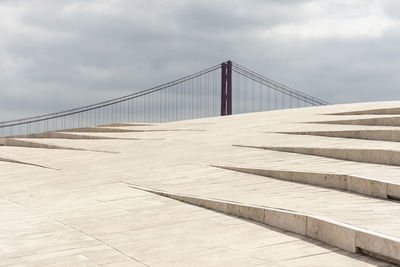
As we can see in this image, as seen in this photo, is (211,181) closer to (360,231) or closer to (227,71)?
(360,231)

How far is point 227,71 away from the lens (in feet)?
116

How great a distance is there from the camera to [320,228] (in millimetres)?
4727

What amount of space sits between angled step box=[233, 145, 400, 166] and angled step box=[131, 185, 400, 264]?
9.97 ft

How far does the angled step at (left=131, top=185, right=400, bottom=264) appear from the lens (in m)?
3.99

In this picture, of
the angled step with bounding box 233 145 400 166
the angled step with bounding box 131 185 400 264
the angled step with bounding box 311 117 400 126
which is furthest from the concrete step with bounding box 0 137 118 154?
the angled step with bounding box 131 185 400 264

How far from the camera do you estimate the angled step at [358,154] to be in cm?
786

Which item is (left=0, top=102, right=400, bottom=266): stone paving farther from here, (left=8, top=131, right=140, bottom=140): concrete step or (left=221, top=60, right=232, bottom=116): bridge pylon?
(left=221, top=60, right=232, bottom=116): bridge pylon

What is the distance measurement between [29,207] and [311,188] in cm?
403

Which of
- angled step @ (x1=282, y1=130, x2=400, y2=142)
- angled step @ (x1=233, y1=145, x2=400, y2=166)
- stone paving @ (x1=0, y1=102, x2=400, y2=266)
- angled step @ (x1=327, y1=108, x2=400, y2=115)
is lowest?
stone paving @ (x1=0, y1=102, x2=400, y2=266)

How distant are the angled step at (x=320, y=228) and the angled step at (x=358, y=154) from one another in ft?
9.97

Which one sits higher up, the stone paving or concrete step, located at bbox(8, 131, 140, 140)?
concrete step, located at bbox(8, 131, 140, 140)

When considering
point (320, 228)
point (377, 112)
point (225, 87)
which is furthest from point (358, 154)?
point (225, 87)

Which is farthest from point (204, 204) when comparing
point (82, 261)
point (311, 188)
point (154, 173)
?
point (154, 173)

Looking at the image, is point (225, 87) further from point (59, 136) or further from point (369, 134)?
point (369, 134)
